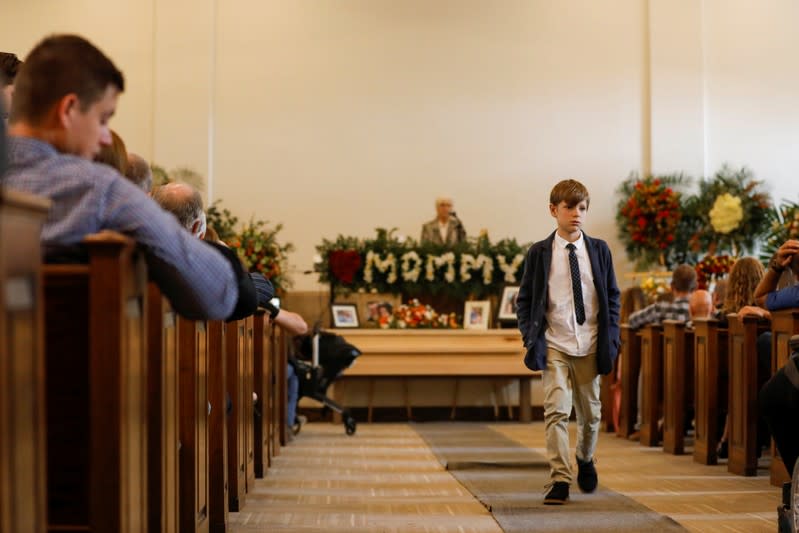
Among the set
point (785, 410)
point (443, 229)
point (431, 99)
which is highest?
point (431, 99)

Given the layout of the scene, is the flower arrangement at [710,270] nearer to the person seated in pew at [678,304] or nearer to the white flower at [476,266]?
the white flower at [476,266]

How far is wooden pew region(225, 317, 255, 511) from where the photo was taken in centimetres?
501

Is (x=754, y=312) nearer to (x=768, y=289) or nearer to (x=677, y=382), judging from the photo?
(x=768, y=289)

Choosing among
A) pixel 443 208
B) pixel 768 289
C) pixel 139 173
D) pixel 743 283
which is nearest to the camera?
pixel 139 173

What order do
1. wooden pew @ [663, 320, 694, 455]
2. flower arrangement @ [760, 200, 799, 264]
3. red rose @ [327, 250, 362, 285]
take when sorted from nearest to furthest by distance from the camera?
wooden pew @ [663, 320, 694, 455] < red rose @ [327, 250, 362, 285] < flower arrangement @ [760, 200, 799, 264]

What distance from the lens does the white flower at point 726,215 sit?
41.2 ft

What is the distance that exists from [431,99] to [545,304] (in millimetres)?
8488

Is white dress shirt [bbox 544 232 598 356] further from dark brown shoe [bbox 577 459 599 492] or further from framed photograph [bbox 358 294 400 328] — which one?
framed photograph [bbox 358 294 400 328]

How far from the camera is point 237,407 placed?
5184 mm

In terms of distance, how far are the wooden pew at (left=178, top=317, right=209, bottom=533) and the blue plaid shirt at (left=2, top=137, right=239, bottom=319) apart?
0.98 metres

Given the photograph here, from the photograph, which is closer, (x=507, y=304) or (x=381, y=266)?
(x=381, y=266)

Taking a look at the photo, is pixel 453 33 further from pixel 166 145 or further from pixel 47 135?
pixel 47 135

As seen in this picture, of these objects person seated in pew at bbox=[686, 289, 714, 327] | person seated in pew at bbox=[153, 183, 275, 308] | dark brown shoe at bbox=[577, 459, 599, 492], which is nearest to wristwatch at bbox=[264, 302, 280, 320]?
person seated in pew at bbox=[153, 183, 275, 308]

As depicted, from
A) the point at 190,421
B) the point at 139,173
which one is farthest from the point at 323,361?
the point at 190,421
